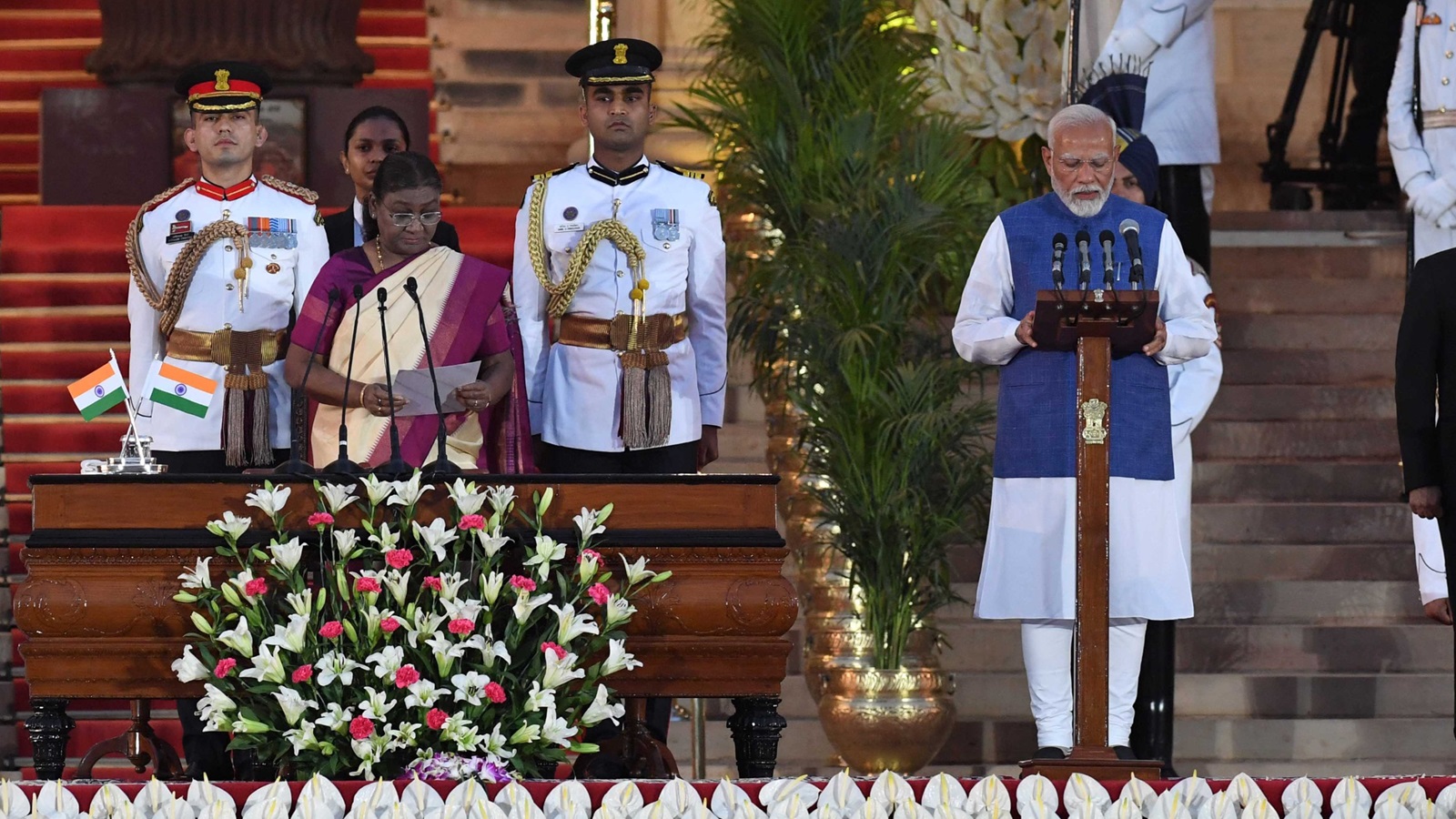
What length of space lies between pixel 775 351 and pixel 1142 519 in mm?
2429

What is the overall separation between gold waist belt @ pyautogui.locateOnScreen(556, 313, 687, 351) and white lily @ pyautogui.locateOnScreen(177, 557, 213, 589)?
4.82 ft

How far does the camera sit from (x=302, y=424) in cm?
626

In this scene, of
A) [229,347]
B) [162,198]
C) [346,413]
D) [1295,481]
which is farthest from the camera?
[1295,481]

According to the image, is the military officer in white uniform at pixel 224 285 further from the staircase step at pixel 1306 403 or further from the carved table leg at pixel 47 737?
the staircase step at pixel 1306 403

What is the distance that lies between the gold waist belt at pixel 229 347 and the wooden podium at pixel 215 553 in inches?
40.3

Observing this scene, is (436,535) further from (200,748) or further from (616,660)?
(200,748)

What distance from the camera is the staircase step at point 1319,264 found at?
1029cm

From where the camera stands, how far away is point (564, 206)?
648cm

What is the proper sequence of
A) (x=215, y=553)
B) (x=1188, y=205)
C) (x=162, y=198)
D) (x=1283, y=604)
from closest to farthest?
1. (x=215, y=553)
2. (x=162, y=198)
3. (x=1283, y=604)
4. (x=1188, y=205)

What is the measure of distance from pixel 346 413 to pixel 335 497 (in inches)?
33.1

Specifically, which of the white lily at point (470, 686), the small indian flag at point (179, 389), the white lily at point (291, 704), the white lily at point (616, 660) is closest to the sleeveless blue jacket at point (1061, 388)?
the white lily at point (616, 660)

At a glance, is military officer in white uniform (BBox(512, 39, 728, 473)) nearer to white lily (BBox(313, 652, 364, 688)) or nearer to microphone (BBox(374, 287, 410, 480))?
microphone (BBox(374, 287, 410, 480))

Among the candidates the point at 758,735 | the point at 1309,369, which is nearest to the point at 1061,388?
the point at 758,735

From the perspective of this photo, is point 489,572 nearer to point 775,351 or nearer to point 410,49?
point 775,351
